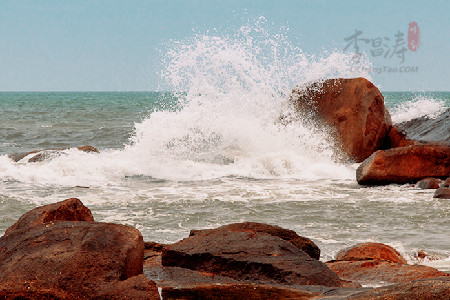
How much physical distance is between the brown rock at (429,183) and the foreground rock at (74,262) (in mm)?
7242

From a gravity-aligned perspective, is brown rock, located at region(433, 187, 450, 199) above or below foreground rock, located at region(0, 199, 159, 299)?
below

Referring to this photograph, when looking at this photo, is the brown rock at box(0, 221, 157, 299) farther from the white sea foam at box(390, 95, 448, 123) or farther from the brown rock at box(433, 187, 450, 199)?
the white sea foam at box(390, 95, 448, 123)

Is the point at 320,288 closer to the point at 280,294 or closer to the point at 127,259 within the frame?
the point at 280,294

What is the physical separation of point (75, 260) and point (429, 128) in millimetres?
10557

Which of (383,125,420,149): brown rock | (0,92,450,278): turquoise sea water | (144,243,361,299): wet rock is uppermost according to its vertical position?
(383,125,420,149): brown rock

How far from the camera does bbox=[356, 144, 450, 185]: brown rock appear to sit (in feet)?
35.0

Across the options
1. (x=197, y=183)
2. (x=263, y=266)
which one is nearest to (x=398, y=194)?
(x=197, y=183)

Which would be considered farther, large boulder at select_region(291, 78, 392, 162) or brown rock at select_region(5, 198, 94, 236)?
large boulder at select_region(291, 78, 392, 162)

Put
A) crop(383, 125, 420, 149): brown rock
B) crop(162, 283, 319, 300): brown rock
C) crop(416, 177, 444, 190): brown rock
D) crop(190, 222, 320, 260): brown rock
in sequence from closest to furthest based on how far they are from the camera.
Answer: crop(162, 283, 319, 300): brown rock, crop(190, 222, 320, 260): brown rock, crop(416, 177, 444, 190): brown rock, crop(383, 125, 420, 149): brown rock

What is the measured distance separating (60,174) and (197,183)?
2.84 meters

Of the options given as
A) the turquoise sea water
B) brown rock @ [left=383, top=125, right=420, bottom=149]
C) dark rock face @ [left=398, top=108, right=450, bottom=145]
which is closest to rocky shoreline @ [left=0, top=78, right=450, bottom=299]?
the turquoise sea water

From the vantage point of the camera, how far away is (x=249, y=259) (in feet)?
14.4

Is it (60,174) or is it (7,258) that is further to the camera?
(60,174)

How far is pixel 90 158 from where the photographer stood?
13.5m
